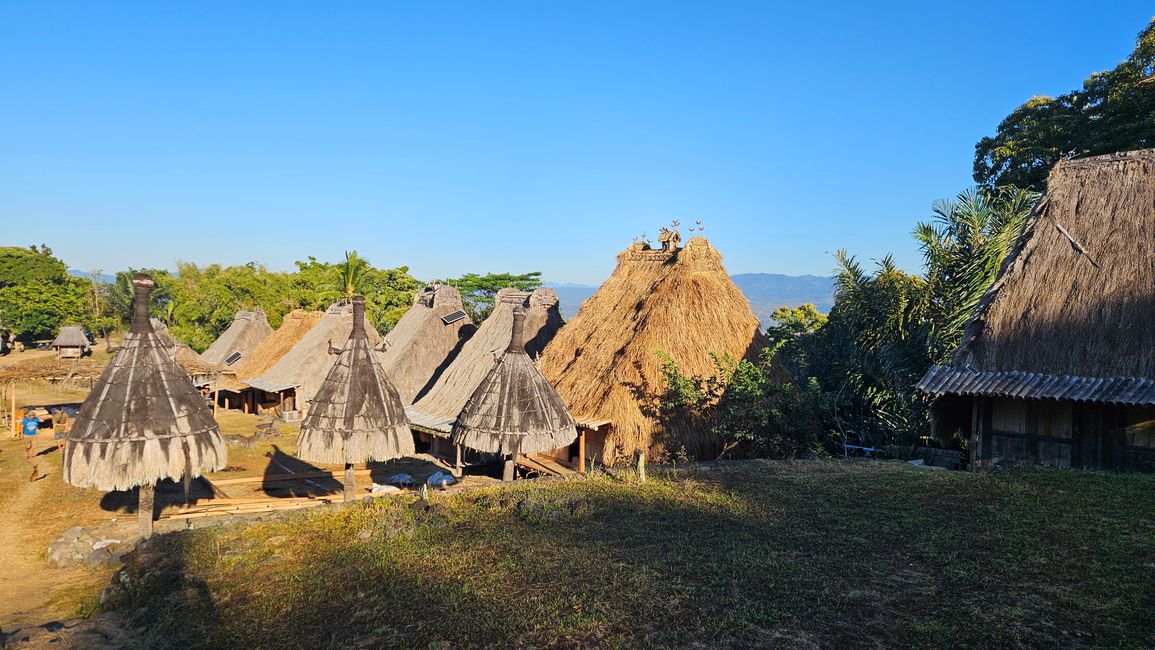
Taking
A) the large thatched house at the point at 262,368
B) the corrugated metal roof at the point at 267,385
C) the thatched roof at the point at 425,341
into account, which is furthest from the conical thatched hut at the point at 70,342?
the thatched roof at the point at 425,341

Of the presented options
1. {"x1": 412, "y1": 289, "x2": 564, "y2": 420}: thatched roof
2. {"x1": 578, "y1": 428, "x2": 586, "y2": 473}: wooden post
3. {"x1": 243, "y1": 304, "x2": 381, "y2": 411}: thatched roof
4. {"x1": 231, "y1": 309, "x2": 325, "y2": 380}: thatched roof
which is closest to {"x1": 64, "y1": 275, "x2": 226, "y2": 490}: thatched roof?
{"x1": 578, "y1": 428, "x2": 586, "y2": 473}: wooden post

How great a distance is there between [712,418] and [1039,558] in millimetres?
7864

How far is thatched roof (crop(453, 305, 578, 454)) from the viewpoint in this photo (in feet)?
37.6

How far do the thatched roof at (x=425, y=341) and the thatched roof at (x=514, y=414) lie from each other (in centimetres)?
1196

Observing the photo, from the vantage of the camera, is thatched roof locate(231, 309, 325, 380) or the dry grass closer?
the dry grass

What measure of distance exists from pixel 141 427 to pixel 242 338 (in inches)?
1097

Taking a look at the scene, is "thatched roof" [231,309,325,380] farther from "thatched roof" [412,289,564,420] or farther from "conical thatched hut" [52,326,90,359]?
"conical thatched hut" [52,326,90,359]

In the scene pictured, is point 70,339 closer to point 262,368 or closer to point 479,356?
point 262,368

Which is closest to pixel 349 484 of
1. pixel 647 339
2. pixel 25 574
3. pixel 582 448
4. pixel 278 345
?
pixel 25 574

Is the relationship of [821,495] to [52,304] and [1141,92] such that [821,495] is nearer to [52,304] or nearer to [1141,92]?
[1141,92]

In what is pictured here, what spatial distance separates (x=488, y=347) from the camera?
797 inches

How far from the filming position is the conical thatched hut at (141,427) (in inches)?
375

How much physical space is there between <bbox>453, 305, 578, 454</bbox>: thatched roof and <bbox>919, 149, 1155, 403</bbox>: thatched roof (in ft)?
20.9

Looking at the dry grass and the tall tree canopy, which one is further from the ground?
the tall tree canopy
